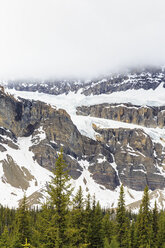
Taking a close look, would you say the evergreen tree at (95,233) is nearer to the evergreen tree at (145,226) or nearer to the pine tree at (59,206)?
the evergreen tree at (145,226)

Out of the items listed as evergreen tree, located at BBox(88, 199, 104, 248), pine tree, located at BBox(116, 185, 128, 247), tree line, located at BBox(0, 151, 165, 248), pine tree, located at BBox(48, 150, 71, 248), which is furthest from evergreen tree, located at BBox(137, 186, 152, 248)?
pine tree, located at BBox(48, 150, 71, 248)

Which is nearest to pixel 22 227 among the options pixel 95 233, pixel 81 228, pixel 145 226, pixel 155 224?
pixel 81 228

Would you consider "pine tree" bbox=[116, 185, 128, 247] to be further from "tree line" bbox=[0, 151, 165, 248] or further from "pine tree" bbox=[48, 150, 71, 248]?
"pine tree" bbox=[48, 150, 71, 248]

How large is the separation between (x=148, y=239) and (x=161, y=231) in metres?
6.84

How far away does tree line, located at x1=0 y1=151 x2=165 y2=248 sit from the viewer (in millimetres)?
20547

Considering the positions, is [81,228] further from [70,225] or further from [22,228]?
[22,228]

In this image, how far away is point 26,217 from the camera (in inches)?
1373

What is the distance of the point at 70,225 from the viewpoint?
23.5 meters

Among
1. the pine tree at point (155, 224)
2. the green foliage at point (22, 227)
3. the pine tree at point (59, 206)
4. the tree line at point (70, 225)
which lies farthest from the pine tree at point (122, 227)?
the pine tree at point (59, 206)

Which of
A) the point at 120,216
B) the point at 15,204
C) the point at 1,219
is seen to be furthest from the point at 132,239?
the point at 15,204

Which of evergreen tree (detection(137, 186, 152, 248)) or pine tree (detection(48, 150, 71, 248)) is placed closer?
pine tree (detection(48, 150, 71, 248))

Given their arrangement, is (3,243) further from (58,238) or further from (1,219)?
(1,219)

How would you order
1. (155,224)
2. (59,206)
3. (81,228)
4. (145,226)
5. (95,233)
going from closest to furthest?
(59,206)
(81,228)
(145,226)
(95,233)
(155,224)

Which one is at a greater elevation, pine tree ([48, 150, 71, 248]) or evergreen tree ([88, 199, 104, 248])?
pine tree ([48, 150, 71, 248])
